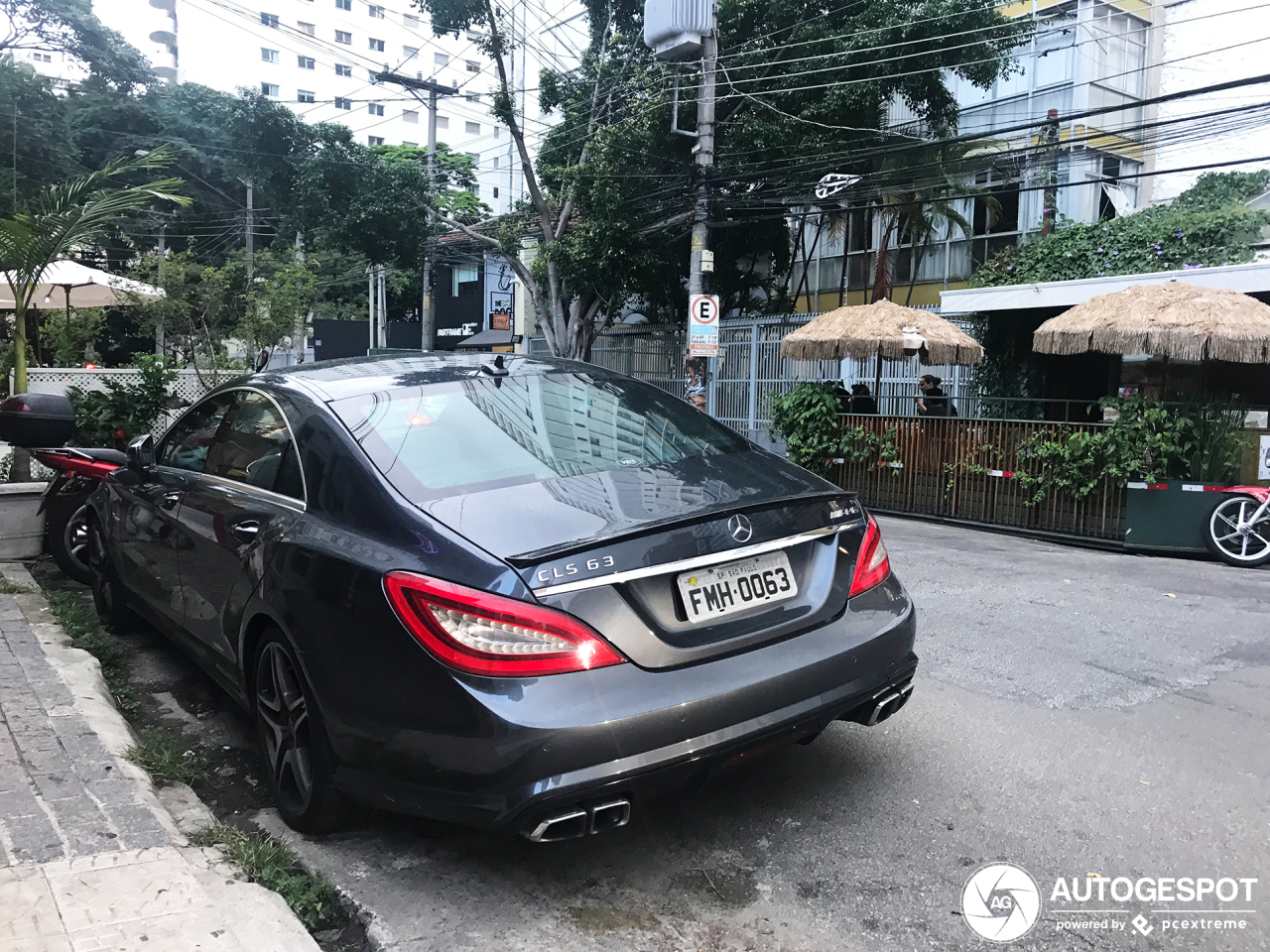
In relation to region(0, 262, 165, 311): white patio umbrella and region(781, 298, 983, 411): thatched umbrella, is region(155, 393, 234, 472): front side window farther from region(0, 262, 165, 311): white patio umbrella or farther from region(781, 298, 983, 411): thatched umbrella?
region(781, 298, 983, 411): thatched umbrella

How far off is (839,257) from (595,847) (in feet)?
76.1

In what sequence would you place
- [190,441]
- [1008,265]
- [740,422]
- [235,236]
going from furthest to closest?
[235,236]
[740,422]
[1008,265]
[190,441]

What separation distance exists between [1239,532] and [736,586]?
24.8ft

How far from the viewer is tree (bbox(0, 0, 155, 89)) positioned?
32.0m

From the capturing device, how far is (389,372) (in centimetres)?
375

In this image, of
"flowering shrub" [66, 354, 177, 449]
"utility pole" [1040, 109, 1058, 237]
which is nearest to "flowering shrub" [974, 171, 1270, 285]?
"utility pole" [1040, 109, 1058, 237]

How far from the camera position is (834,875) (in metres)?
2.85

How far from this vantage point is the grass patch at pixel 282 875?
274cm

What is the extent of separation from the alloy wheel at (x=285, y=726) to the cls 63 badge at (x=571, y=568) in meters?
1.00

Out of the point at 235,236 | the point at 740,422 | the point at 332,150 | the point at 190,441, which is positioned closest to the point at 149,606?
the point at 190,441

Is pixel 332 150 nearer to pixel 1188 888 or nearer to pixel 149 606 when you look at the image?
pixel 149 606

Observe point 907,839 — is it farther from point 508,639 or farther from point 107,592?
point 107,592

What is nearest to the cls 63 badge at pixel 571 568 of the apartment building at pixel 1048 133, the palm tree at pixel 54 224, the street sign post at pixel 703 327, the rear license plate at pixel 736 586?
the rear license plate at pixel 736 586

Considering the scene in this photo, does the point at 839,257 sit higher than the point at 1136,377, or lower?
higher
